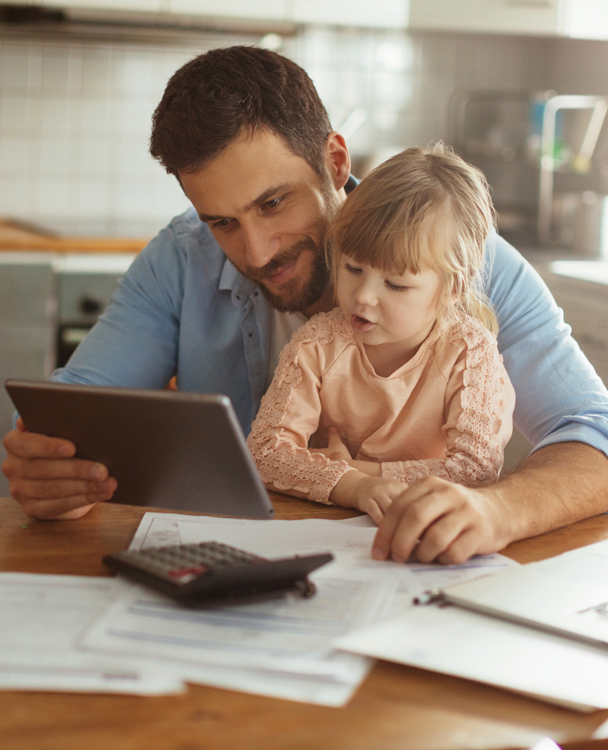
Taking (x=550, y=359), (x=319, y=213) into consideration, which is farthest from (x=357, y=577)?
(x=319, y=213)

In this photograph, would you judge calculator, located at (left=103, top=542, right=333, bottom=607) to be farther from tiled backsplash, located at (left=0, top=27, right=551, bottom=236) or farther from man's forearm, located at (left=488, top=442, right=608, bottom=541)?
tiled backsplash, located at (left=0, top=27, right=551, bottom=236)

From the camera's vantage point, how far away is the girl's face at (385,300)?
1092 mm

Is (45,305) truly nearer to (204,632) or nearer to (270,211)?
(270,211)

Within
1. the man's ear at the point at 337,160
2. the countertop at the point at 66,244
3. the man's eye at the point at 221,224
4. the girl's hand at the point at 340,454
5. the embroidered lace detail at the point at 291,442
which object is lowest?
the countertop at the point at 66,244

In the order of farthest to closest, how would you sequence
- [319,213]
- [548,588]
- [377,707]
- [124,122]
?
[124,122]
[319,213]
[548,588]
[377,707]

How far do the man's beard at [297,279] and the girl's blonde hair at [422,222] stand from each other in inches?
6.1

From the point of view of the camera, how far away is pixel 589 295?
240 cm

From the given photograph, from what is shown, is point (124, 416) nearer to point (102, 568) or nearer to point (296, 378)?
point (102, 568)

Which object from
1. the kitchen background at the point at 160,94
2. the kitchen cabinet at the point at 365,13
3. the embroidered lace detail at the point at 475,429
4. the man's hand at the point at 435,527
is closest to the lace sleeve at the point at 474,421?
the embroidered lace detail at the point at 475,429

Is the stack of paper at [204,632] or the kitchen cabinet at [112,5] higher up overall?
the kitchen cabinet at [112,5]

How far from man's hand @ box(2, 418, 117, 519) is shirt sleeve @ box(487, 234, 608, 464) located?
594 millimetres

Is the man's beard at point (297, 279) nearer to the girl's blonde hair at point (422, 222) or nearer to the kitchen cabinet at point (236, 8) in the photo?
the girl's blonde hair at point (422, 222)

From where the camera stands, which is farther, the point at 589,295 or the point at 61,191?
the point at 61,191

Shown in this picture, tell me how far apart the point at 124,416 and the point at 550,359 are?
2.31 ft
